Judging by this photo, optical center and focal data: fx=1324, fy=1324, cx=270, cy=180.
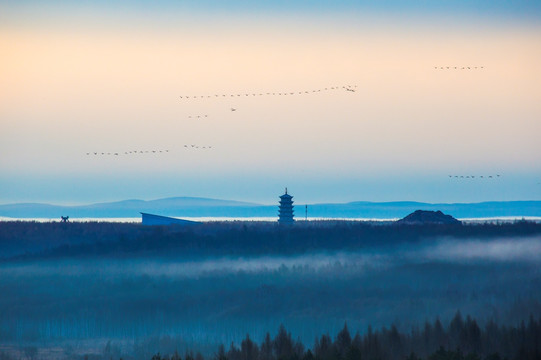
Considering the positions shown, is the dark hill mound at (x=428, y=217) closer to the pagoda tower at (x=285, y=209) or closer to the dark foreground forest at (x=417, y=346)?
the pagoda tower at (x=285, y=209)

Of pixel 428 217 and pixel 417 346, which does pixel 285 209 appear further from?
pixel 417 346

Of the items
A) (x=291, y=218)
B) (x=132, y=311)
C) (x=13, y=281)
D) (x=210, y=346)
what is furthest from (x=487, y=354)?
(x=291, y=218)

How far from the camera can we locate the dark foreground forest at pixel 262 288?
138 ft

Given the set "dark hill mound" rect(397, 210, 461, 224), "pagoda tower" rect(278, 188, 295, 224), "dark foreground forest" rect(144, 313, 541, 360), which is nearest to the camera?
"dark foreground forest" rect(144, 313, 541, 360)

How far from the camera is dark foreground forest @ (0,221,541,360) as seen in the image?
42.0 metres

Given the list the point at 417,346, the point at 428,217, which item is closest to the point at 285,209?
the point at 428,217

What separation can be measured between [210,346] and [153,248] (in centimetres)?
3387

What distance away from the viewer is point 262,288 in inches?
2206

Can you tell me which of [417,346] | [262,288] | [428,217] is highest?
[428,217]

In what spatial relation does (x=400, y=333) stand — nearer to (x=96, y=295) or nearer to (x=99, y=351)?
(x=99, y=351)

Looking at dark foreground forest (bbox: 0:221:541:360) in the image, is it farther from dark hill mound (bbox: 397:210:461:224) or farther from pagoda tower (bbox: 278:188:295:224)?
pagoda tower (bbox: 278:188:295:224)

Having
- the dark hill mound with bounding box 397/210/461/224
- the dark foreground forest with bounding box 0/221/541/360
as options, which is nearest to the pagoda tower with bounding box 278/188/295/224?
the dark hill mound with bounding box 397/210/461/224

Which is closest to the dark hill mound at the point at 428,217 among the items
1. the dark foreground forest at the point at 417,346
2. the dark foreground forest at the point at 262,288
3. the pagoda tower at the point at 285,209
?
the pagoda tower at the point at 285,209

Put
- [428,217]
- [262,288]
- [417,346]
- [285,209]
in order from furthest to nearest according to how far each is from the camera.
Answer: [285,209] < [428,217] < [262,288] < [417,346]
